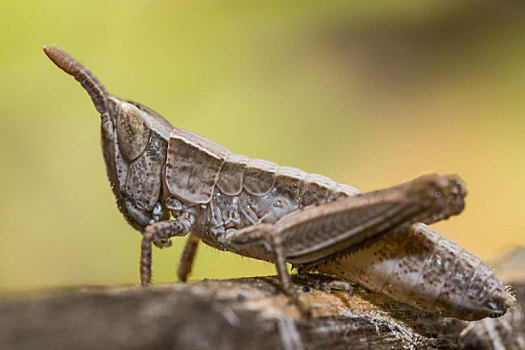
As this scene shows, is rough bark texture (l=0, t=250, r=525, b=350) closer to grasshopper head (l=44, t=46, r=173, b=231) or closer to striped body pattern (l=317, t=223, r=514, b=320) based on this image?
striped body pattern (l=317, t=223, r=514, b=320)

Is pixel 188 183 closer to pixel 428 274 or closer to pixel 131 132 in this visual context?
pixel 131 132

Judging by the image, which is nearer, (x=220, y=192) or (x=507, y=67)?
(x=220, y=192)

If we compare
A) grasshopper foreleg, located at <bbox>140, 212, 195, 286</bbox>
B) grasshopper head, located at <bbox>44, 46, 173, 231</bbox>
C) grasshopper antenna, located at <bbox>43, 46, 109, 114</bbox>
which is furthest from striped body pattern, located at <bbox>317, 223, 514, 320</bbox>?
grasshopper antenna, located at <bbox>43, 46, 109, 114</bbox>

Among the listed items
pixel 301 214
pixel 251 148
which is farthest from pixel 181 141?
pixel 251 148

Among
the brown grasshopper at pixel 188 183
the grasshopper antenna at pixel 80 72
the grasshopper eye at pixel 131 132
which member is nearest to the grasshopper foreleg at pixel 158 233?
the brown grasshopper at pixel 188 183

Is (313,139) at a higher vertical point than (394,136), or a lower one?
lower

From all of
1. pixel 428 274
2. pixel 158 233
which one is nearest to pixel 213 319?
pixel 158 233

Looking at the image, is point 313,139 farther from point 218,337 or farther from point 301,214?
point 218,337
